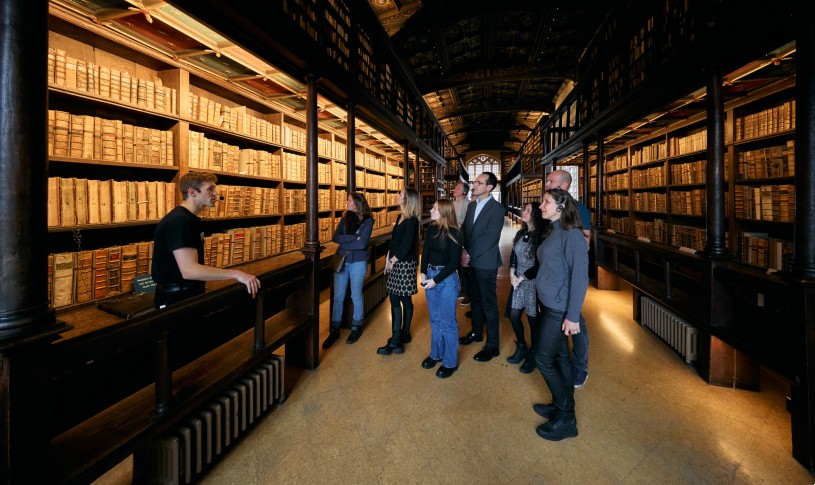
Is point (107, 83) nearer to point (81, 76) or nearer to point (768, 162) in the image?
point (81, 76)

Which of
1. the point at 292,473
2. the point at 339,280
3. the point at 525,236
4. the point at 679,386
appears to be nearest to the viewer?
the point at 292,473

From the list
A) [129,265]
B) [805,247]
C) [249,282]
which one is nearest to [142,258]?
[129,265]

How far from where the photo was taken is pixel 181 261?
60.7 inches

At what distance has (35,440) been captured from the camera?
3.04ft

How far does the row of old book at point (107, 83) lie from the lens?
1945mm

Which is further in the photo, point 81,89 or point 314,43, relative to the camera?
point 314,43

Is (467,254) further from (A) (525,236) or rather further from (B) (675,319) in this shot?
(B) (675,319)

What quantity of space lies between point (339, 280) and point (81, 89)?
A: 2.19 metres

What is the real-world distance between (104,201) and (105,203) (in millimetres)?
14

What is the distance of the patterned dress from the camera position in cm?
235

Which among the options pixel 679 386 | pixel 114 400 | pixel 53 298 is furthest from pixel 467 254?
pixel 53 298

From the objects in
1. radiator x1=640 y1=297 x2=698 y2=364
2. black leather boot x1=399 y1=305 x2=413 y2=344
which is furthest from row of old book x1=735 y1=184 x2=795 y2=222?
black leather boot x1=399 y1=305 x2=413 y2=344

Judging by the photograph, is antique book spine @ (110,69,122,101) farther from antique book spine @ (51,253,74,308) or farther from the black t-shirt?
the black t-shirt

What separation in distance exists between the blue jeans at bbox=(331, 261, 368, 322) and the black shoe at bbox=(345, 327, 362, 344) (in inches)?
3.5
